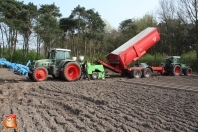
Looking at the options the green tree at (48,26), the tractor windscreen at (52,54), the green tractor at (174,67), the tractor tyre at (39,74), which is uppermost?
the green tree at (48,26)

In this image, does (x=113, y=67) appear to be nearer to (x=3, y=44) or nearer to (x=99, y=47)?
(x=99, y=47)

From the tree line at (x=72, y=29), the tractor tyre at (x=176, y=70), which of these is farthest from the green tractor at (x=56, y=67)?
the tree line at (x=72, y=29)

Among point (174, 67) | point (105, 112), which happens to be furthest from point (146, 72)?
point (105, 112)

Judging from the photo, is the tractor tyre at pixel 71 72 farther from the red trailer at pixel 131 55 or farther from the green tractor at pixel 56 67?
the red trailer at pixel 131 55

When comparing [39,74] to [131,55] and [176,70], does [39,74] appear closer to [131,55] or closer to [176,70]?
[131,55]

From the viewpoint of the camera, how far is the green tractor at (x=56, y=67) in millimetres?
14995

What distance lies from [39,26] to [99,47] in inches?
366

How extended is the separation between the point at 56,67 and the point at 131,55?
5042mm

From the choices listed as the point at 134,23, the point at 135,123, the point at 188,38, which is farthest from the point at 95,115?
the point at 134,23

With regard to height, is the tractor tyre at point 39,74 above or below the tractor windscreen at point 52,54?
below

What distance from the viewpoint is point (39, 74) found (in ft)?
49.2

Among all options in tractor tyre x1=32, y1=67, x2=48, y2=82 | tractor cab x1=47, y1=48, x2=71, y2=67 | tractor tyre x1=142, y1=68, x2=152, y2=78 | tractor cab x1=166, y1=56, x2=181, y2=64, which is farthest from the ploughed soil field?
tractor cab x1=166, y1=56, x2=181, y2=64

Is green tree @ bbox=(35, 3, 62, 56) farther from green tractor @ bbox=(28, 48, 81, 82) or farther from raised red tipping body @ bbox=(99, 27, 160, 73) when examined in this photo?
green tractor @ bbox=(28, 48, 81, 82)

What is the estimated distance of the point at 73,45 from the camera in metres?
38.8
